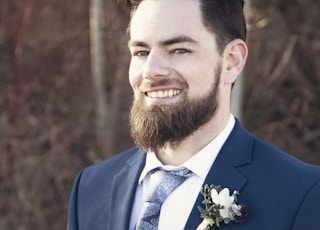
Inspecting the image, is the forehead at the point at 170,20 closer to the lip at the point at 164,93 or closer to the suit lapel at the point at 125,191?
the lip at the point at 164,93

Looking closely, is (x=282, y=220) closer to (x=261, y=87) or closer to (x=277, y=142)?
(x=277, y=142)

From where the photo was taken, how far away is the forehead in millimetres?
2678

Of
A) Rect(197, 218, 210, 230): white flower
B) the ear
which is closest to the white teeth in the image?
the ear

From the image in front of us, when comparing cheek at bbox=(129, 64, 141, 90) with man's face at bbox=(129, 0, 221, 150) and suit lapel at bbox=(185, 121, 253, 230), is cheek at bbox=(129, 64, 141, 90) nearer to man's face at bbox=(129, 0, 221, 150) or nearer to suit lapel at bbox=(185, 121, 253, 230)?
man's face at bbox=(129, 0, 221, 150)

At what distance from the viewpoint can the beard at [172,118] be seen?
2701 millimetres

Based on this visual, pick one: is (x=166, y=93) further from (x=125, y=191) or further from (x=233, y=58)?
(x=125, y=191)

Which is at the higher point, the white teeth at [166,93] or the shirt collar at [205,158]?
the white teeth at [166,93]

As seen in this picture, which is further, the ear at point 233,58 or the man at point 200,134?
the ear at point 233,58

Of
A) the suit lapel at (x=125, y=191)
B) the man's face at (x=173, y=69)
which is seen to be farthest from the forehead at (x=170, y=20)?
the suit lapel at (x=125, y=191)

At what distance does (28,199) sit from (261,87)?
9.03 ft

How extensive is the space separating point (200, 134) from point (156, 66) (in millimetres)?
360

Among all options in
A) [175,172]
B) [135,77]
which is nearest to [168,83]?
[135,77]

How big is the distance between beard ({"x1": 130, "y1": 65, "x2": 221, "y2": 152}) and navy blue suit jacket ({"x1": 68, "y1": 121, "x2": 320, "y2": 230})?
178 mm

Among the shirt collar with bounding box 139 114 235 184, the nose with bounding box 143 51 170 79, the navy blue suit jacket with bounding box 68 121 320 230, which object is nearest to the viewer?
the navy blue suit jacket with bounding box 68 121 320 230
